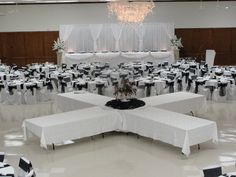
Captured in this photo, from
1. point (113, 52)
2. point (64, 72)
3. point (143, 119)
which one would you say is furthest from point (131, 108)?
point (113, 52)

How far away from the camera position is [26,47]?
92.9 ft

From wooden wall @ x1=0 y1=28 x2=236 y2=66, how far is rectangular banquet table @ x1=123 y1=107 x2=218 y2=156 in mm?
17139

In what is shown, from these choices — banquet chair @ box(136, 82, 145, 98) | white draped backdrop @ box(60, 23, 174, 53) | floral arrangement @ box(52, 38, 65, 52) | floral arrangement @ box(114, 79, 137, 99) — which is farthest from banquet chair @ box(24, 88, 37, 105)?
white draped backdrop @ box(60, 23, 174, 53)

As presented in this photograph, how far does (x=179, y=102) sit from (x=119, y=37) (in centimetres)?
1473

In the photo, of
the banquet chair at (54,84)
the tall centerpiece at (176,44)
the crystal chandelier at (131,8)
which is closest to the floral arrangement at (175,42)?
the tall centerpiece at (176,44)

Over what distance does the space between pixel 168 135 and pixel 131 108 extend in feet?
6.91

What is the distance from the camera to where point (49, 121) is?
37.9ft

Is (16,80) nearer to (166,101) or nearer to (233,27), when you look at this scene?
(166,101)

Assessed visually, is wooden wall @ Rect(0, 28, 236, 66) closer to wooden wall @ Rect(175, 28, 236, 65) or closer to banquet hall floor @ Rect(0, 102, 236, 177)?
wooden wall @ Rect(175, 28, 236, 65)

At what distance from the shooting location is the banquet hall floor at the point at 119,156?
982 cm

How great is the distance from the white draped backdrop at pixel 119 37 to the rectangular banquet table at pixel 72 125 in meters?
15.7

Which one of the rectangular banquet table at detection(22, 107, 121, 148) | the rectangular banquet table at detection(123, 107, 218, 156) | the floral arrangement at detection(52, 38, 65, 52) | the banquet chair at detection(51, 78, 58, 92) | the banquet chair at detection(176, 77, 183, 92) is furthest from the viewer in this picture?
the floral arrangement at detection(52, 38, 65, 52)

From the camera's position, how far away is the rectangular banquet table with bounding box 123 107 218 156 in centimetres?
1058

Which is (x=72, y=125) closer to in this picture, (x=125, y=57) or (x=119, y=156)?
(x=119, y=156)
